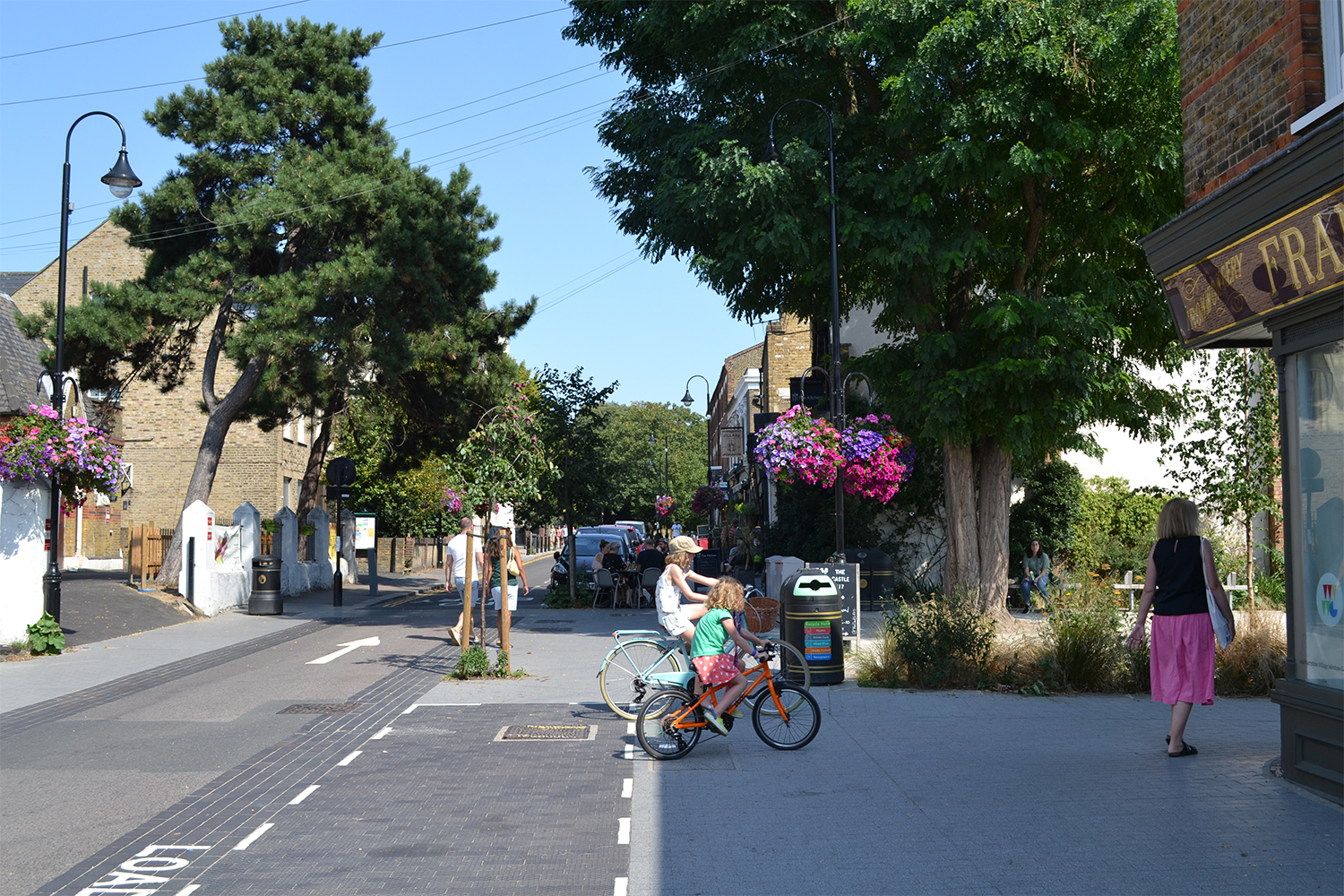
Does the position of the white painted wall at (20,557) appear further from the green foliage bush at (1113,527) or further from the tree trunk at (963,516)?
the green foliage bush at (1113,527)

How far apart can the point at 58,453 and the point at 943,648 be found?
41.0ft

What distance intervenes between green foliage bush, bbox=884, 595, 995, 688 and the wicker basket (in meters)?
1.57

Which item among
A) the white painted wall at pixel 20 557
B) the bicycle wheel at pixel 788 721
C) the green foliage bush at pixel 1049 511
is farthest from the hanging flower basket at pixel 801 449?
the white painted wall at pixel 20 557

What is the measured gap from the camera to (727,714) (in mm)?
8641

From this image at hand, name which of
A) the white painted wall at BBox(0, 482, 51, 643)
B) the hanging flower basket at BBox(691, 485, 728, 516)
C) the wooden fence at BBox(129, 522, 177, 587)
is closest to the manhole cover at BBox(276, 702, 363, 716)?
the white painted wall at BBox(0, 482, 51, 643)

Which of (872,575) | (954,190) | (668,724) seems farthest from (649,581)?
(668,724)

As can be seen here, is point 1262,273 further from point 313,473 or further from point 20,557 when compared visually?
point 313,473

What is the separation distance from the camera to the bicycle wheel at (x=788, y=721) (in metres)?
8.72

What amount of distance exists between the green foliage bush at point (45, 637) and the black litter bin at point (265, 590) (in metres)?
7.00

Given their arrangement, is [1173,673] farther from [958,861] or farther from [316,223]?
[316,223]

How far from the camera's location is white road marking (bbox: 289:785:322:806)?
7113 millimetres

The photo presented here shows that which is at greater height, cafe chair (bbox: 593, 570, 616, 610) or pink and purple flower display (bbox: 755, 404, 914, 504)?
pink and purple flower display (bbox: 755, 404, 914, 504)

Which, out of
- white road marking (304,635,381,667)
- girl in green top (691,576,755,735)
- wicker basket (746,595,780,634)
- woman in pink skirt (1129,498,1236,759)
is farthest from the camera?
white road marking (304,635,381,667)

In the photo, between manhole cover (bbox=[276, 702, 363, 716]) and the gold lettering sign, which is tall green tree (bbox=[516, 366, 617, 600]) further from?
the gold lettering sign
